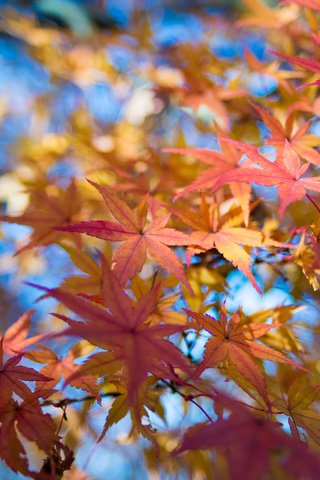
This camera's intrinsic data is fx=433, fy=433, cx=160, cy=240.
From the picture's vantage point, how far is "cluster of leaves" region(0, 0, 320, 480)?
0.46 metres

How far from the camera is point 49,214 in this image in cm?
84

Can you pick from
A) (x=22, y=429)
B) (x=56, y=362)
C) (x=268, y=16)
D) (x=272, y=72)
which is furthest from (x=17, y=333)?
(x=268, y=16)

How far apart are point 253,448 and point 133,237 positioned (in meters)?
0.34

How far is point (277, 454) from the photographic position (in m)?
0.36

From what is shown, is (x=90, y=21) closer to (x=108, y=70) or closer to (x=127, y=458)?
(x=108, y=70)

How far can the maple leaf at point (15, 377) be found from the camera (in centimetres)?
59

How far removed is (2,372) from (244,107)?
93 cm

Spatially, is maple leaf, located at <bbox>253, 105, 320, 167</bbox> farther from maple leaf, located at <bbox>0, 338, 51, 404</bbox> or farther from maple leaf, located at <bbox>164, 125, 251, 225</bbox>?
maple leaf, located at <bbox>0, 338, 51, 404</bbox>

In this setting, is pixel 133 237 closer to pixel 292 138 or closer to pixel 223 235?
pixel 223 235

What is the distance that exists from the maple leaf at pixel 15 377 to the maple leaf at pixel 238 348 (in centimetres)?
23

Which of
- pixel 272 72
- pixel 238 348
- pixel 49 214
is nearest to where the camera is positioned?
pixel 238 348

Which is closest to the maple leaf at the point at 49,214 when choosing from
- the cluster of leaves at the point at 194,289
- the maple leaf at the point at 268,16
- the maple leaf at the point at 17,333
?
Result: the cluster of leaves at the point at 194,289

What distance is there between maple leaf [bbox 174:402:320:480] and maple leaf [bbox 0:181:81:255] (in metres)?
0.51

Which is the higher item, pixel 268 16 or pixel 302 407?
pixel 268 16
